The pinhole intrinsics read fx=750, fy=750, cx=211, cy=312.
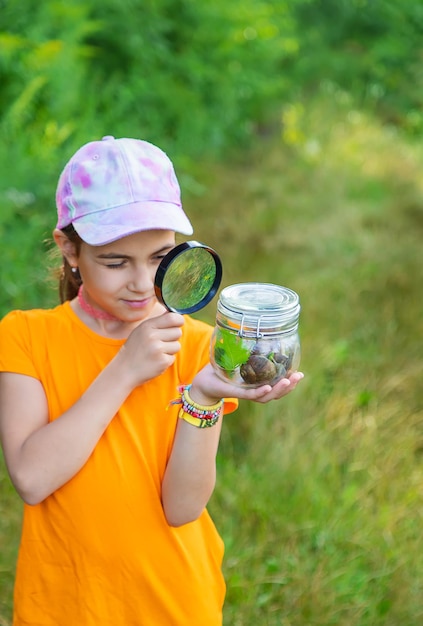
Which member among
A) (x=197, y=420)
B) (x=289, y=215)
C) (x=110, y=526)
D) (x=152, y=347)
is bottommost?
(x=289, y=215)

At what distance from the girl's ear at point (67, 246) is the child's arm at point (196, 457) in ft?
1.66

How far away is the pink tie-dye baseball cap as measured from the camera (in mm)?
1713

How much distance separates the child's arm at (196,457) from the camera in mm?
1577

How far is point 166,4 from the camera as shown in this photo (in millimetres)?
6113

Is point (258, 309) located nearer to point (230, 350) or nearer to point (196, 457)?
point (230, 350)

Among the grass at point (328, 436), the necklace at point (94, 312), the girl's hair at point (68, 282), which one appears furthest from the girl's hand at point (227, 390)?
the grass at point (328, 436)

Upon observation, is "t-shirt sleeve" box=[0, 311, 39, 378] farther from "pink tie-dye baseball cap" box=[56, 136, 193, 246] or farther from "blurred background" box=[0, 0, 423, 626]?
"blurred background" box=[0, 0, 423, 626]

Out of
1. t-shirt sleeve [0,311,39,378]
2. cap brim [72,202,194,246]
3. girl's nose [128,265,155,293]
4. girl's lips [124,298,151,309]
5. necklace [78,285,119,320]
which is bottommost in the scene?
t-shirt sleeve [0,311,39,378]

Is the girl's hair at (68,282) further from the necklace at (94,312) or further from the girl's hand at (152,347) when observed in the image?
the girl's hand at (152,347)

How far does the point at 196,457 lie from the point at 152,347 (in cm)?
27

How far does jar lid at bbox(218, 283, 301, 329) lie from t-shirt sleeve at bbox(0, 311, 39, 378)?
58cm

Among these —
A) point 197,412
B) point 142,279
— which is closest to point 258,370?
point 197,412

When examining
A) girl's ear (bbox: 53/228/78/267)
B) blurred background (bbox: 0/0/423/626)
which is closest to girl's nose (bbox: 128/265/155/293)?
girl's ear (bbox: 53/228/78/267)

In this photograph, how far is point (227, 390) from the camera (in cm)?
156
